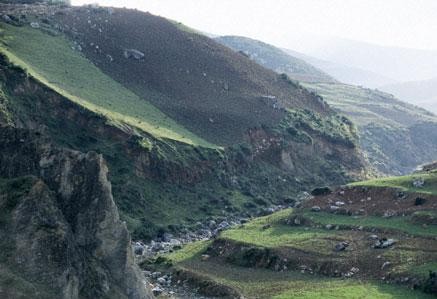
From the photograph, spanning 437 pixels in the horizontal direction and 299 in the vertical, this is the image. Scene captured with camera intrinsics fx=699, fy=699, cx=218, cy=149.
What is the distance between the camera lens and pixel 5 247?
144ft

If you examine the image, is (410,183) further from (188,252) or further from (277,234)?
(188,252)

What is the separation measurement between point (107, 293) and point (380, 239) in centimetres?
3944

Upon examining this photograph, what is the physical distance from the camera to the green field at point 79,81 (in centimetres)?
12044

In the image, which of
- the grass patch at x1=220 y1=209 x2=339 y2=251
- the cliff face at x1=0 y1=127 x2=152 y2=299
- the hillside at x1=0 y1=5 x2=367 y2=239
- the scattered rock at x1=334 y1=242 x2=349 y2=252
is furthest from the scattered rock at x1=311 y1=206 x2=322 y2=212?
the cliff face at x1=0 y1=127 x2=152 y2=299

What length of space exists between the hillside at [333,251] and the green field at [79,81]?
3723 cm

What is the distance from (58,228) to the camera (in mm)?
45969

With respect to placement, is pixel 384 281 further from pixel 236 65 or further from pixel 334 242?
pixel 236 65

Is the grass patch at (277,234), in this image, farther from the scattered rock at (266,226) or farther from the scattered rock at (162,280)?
the scattered rock at (162,280)

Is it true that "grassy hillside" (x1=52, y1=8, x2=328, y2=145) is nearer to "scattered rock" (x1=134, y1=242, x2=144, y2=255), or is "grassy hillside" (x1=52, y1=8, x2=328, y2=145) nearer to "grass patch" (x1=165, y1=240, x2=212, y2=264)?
"grass patch" (x1=165, y1=240, x2=212, y2=264)

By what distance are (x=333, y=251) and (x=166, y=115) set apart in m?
72.0

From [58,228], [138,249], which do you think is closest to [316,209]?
[138,249]

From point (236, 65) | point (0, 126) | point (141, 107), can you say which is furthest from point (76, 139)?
point (236, 65)

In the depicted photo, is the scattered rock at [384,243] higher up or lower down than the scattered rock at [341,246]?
higher up

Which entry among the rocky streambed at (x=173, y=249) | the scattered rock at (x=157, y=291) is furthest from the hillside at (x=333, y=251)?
the scattered rock at (x=157, y=291)
